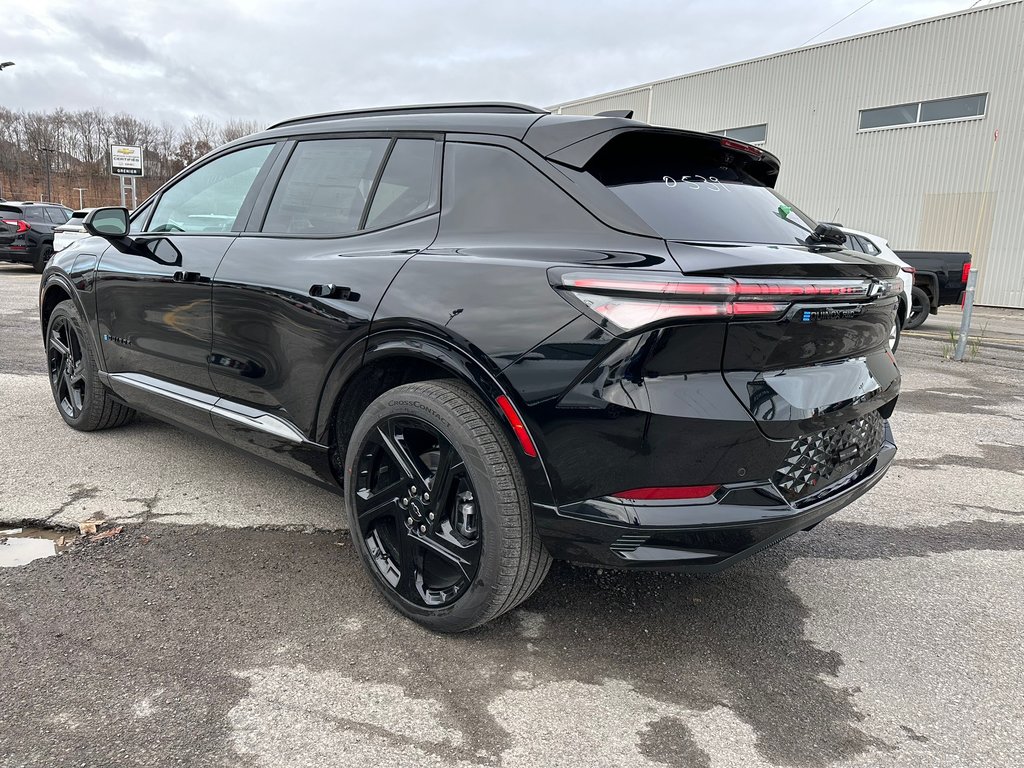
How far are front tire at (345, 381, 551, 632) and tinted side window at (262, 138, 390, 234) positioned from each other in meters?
0.82

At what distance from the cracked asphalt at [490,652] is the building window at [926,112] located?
18.0 metres

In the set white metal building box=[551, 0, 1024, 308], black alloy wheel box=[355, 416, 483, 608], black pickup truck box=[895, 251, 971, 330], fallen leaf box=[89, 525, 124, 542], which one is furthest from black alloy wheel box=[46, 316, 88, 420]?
white metal building box=[551, 0, 1024, 308]

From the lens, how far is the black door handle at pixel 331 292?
8.00ft

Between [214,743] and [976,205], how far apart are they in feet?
67.9

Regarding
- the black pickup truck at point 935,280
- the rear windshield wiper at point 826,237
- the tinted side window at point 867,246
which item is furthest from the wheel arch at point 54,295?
the black pickup truck at point 935,280

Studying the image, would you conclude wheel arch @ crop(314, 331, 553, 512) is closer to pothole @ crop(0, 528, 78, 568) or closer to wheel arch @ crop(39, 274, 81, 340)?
pothole @ crop(0, 528, 78, 568)

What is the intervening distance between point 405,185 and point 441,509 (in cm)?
117

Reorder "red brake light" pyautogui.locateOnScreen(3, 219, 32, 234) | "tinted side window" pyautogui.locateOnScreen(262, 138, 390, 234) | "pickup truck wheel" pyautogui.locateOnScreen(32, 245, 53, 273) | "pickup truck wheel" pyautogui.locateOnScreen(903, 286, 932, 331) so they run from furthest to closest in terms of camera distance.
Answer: "pickup truck wheel" pyautogui.locateOnScreen(32, 245, 53, 273) < "red brake light" pyautogui.locateOnScreen(3, 219, 32, 234) < "pickup truck wheel" pyautogui.locateOnScreen(903, 286, 932, 331) < "tinted side window" pyautogui.locateOnScreen(262, 138, 390, 234)

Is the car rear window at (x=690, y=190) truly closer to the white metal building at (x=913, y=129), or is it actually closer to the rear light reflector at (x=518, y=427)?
the rear light reflector at (x=518, y=427)

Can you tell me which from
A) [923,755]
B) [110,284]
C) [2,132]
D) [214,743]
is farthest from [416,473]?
[2,132]

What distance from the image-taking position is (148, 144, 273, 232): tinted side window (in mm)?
3209

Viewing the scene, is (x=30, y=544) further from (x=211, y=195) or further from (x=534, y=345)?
(x=534, y=345)

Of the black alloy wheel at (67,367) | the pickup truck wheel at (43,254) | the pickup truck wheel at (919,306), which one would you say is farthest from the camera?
the pickup truck wheel at (43,254)

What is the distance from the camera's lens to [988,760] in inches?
71.6
